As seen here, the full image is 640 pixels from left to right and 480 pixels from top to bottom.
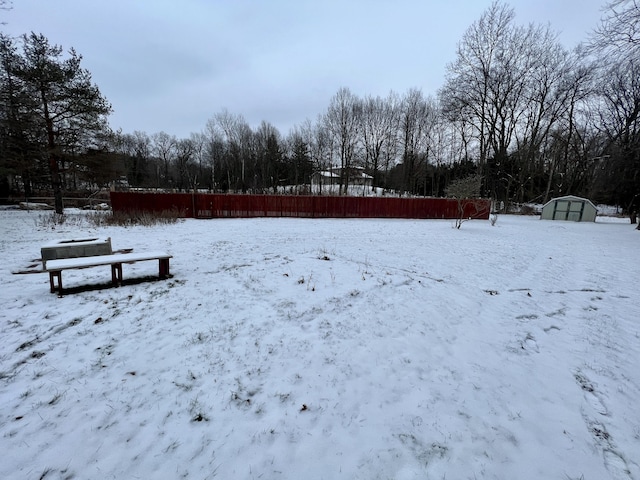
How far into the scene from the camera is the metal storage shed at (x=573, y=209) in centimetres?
2650

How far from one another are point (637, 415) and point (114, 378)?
511 centimetres

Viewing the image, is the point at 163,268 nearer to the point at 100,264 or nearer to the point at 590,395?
the point at 100,264

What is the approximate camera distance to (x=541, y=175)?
41.9 metres

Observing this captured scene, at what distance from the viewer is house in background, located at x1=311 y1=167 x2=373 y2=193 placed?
1741 inches

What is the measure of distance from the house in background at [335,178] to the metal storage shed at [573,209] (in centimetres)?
2464

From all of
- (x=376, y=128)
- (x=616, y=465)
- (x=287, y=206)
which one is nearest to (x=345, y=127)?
(x=376, y=128)

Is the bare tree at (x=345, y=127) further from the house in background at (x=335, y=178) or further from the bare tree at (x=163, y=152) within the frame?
the bare tree at (x=163, y=152)

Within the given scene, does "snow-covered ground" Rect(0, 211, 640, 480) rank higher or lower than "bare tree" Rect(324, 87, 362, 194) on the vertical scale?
lower

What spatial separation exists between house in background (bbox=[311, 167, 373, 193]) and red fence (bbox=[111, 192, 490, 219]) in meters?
19.3

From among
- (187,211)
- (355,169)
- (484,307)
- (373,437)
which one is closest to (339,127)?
(355,169)

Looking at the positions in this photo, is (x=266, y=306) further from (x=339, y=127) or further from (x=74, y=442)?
(x=339, y=127)

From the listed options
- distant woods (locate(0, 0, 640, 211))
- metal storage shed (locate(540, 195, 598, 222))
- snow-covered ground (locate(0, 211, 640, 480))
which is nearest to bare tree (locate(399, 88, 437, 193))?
distant woods (locate(0, 0, 640, 211))

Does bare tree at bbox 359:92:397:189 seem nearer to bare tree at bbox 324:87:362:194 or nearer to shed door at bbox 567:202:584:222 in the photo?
bare tree at bbox 324:87:362:194

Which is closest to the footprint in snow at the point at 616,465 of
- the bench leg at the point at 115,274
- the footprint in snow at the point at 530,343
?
the footprint in snow at the point at 530,343
